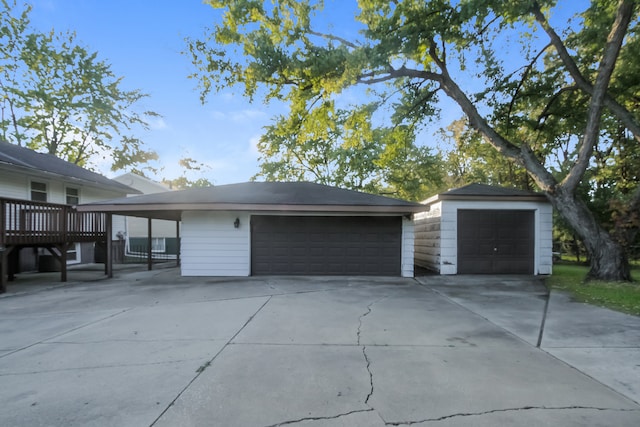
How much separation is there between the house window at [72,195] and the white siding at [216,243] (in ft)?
21.0

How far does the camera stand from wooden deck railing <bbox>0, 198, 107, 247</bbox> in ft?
26.1

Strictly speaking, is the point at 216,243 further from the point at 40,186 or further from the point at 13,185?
the point at 40,186

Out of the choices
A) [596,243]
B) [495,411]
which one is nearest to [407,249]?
[596,243]

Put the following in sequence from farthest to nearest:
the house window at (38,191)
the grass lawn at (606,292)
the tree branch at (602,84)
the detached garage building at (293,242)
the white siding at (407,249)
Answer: the house window at (38,191)
the detached garage building at (293,242)
the white siding at (407,249)
the tree branch at (602,84)
the grass lawn at (606,292)

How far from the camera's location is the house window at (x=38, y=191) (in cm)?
1186

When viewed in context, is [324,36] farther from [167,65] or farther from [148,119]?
[148,119]

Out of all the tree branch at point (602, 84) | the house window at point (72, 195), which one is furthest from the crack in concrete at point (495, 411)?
the house window at point (72, 195)

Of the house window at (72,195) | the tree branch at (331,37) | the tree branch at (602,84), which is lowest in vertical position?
the house window at (72,195)

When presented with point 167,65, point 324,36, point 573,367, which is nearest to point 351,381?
point 573,367

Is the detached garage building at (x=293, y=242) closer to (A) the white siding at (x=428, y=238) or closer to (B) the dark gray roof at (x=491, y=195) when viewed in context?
(A) the white siding at (x=428, y=238)

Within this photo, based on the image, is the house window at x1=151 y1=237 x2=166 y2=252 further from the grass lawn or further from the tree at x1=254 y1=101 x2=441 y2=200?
the grass lawn

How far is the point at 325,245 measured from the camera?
10.7m

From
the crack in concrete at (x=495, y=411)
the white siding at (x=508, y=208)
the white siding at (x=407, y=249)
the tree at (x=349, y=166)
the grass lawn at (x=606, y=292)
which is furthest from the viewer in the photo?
the tree at (x=349, y=166)

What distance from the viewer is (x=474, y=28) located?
11.2 metres
